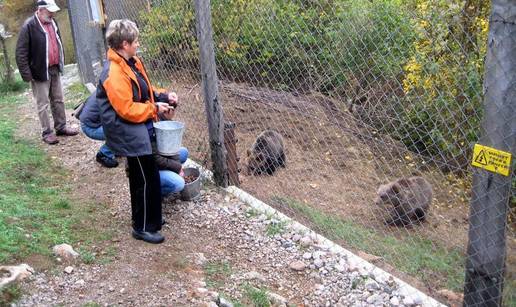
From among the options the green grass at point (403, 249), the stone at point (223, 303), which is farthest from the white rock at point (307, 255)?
the stone at point (223, 303)

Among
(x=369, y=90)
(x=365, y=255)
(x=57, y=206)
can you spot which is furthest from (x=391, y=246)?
(x=57, y=206)

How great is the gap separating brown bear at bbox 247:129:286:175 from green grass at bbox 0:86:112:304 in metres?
1.88

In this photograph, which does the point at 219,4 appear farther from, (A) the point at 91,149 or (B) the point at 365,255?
(B) the point at 365,255

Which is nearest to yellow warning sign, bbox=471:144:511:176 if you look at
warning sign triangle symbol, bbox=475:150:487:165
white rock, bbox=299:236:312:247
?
warning sign triangle symbol, bbox=475:150:487:165

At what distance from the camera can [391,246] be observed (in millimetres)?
4531

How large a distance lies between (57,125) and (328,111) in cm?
361

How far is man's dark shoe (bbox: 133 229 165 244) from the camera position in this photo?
4.14m

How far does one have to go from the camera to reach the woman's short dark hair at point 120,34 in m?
3.72

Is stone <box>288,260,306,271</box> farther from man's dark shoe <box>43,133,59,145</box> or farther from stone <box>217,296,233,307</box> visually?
man's dark shoe <box>43,133,59,145</box>

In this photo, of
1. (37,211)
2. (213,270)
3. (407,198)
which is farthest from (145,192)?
(407,198)

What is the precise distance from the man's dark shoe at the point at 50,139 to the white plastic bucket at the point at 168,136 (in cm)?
316

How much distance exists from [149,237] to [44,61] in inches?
137

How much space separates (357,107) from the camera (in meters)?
5.79

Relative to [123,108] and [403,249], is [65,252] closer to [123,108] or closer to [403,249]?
[123,108]
